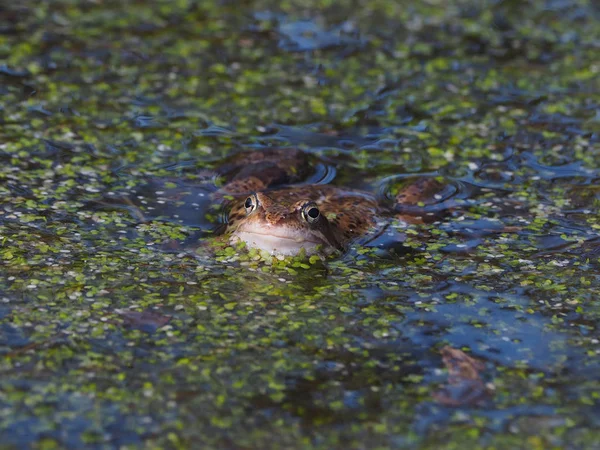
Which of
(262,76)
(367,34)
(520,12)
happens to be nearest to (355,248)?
(262,76)

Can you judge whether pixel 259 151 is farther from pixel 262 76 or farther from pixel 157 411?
pixel 157 411

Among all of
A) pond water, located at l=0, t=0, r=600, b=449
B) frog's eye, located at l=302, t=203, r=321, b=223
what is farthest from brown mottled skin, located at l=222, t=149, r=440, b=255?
pond water, located at l=0, t=0, r=600, b=449

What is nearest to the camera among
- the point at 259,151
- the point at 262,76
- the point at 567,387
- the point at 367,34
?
the point at 567,387

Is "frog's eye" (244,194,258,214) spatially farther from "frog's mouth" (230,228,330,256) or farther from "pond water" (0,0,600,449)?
"pond water" (0,0,600,449)

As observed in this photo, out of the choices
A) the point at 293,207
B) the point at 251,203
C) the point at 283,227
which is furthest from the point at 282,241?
the point at 251,203

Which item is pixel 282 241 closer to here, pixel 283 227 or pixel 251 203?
pixel 283 227

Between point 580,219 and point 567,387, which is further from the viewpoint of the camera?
point 580,219

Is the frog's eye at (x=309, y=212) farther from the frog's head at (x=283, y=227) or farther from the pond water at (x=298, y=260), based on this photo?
the pond water at (x=298, y=260)

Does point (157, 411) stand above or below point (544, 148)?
below
